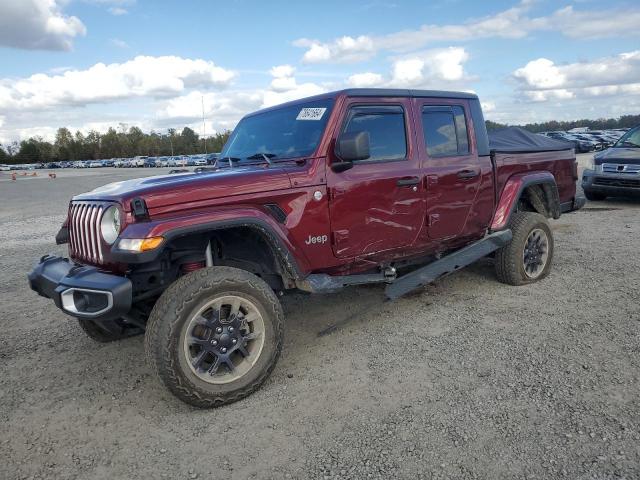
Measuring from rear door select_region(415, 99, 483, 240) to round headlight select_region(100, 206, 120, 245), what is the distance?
2.52m

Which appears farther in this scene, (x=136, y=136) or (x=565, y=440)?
(x=136, y=136)

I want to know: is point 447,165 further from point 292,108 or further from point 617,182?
point 617,182

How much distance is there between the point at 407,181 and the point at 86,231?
2459 mm

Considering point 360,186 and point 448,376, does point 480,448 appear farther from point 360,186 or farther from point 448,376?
point 360,186

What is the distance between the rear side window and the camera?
450 centimetres

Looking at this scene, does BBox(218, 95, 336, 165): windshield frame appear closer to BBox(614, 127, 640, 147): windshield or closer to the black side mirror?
the black side mirror

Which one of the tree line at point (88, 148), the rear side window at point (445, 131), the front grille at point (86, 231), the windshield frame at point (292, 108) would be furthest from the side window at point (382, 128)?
the tree line at point (88, 148)

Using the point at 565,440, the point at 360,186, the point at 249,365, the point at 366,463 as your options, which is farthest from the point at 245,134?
the point at 565,440

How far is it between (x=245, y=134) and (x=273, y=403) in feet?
8.18

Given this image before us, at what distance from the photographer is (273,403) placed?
3.23m

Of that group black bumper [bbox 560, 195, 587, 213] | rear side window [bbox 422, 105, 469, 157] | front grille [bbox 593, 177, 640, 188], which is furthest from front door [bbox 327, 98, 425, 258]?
front grille [bbox 593, 177, 640, 188]

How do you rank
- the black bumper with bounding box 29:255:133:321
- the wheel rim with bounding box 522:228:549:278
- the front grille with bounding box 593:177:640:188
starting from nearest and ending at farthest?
the black bumper with bounding box 29:255:133:321
the wheel rim with bounding box 522:228:549:278
the front grille with bounding box 593:177:640:188

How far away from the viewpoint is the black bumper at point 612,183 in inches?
401

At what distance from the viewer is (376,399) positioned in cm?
319
